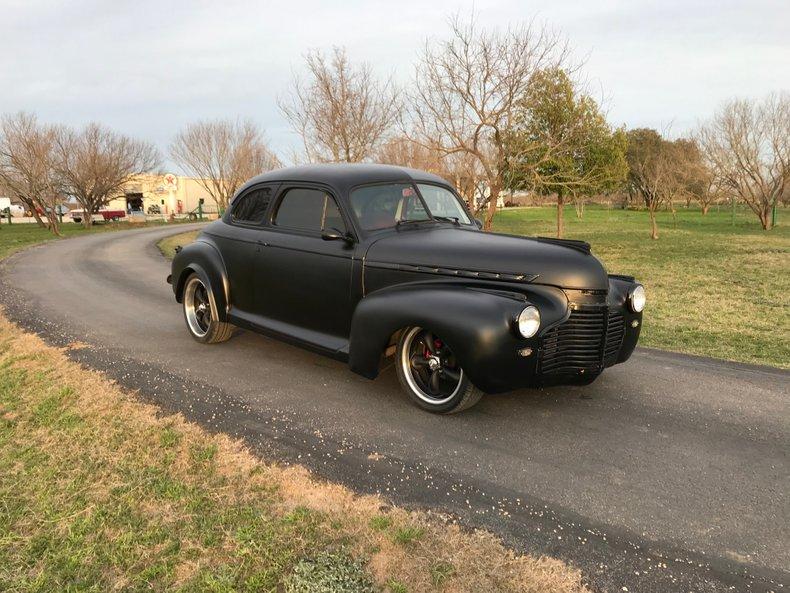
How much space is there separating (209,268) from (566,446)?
4134mm

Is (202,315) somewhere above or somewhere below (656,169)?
below

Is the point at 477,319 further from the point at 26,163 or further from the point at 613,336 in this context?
the point at 26,163

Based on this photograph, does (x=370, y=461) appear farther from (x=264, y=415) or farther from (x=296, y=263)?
(x=296, y=263)

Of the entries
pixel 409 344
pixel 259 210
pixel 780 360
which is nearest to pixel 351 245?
pixel 409 344

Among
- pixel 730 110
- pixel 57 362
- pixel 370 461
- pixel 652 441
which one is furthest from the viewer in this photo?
pixel 730 110

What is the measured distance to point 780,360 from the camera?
5906 millimetres

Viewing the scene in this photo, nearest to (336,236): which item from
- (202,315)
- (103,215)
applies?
(202,315)

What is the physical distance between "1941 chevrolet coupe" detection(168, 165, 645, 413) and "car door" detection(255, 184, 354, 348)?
0.01 m

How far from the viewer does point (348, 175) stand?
15.8ft

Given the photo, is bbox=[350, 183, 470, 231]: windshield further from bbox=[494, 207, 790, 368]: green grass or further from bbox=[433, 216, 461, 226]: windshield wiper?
bbox=[494, 207, 790, 368]: green grass

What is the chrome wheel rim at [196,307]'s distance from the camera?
20.3 feet

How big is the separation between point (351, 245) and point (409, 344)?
101 centimetres

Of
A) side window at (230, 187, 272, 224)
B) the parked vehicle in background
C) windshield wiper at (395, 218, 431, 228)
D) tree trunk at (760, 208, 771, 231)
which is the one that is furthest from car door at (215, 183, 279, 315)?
the parked vehicle in background

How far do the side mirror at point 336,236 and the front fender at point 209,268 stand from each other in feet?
5.69
